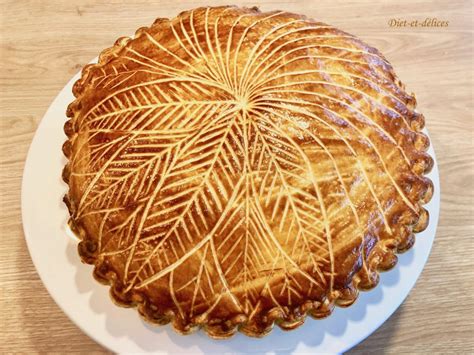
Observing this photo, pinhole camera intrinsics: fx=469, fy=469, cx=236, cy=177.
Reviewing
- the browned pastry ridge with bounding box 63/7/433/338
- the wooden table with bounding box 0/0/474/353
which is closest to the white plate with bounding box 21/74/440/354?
the browned pastry ridge with bounding box 63/7/433/338

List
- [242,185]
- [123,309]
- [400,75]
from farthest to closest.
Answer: [400,75]
[123,309]
[242,185]

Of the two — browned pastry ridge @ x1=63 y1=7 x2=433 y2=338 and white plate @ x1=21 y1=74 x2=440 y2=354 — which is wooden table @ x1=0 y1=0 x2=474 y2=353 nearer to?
white plate @ x1=21 y1=74 x2=440 y2=354

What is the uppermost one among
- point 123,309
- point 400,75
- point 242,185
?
point 242,185

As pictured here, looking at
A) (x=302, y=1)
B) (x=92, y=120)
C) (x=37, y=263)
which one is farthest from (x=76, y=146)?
(x=302, y=1)

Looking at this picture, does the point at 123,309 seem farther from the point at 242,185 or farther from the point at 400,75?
the point at 400,75

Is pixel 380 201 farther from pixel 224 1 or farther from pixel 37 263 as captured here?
pixel 224 1

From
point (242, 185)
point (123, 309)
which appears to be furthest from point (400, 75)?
point (123, 309)

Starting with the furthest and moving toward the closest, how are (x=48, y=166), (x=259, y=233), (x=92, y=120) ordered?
(x=48, y=166), (x=92, y=120), (x=259, y=233)
